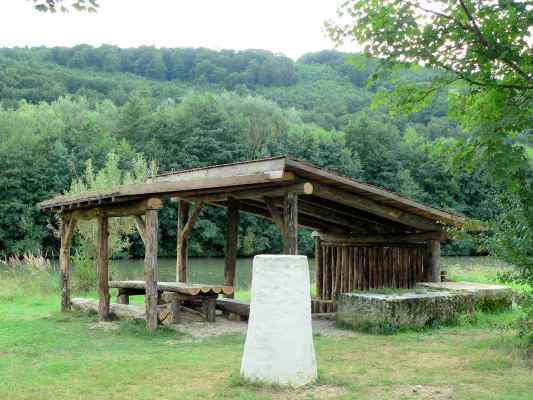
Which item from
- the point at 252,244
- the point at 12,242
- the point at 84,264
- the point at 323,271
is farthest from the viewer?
the point at 252,244

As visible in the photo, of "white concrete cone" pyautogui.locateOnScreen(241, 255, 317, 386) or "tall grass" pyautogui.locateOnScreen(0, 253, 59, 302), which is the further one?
"tall grass" pyautogui.locateOnScreen(0, 253, 59, 302)

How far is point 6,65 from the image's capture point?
2130 inches

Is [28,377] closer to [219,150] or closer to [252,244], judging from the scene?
[252,244]

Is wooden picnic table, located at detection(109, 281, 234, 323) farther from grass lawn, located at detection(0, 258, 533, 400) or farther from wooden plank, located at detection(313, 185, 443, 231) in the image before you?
wooden plank, located at detection(313, 185, 443, 231)

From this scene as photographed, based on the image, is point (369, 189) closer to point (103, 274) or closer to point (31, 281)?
point (103, 274)

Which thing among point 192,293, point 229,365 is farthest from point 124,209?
point 229,365

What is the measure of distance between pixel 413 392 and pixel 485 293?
5734 mm

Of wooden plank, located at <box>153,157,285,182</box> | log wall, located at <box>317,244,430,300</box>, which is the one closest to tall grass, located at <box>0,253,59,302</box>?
wooden plank, located at <box>153,157,285,182</box>

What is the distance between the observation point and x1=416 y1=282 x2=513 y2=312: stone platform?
10.3 m

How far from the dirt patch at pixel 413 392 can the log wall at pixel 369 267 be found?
6.43m

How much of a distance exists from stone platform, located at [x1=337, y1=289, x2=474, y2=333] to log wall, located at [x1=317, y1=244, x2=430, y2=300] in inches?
75.3

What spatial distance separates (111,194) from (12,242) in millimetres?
27271

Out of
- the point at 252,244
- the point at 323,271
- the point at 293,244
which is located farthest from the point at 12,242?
the point at 293,244

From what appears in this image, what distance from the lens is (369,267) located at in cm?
1256
